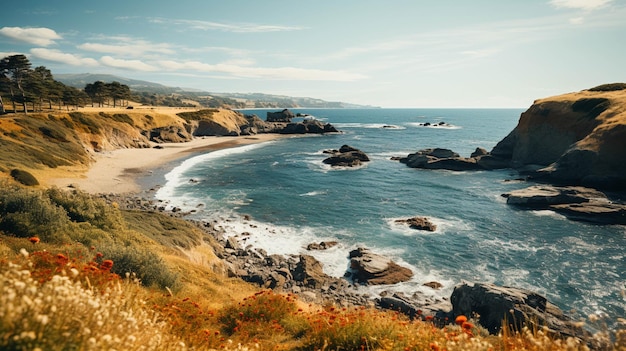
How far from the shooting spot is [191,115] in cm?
10531

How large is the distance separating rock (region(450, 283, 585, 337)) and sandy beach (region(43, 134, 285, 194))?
3873 cm

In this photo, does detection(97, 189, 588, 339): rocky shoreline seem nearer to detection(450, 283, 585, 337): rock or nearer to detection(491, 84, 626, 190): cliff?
detection(450, 283, 585, 337): rock

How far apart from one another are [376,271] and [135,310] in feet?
71.4

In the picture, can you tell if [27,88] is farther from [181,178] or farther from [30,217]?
[30,217]

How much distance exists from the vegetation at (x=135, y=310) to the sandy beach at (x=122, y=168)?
26491mm

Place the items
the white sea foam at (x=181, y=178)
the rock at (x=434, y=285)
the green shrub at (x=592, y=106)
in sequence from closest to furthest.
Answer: the rock at (x=434, y=285) < the white sea foam at (x=181, y=178) < the green shrub at (x=592, y=106)

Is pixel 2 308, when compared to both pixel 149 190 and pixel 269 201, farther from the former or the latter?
pixel 149 190

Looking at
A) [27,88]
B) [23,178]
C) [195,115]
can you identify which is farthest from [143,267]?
[195,115]

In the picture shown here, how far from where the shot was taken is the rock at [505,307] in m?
16.0

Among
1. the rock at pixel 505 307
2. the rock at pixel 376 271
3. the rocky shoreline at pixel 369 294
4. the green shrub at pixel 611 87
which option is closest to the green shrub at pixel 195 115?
the rocky shoreline at pixel 369 294

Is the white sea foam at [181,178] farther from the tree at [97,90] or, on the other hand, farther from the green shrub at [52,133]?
the tree at [97,90]

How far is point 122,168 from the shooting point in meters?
52.5

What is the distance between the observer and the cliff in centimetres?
4547

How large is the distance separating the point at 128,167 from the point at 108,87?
2714 inches
